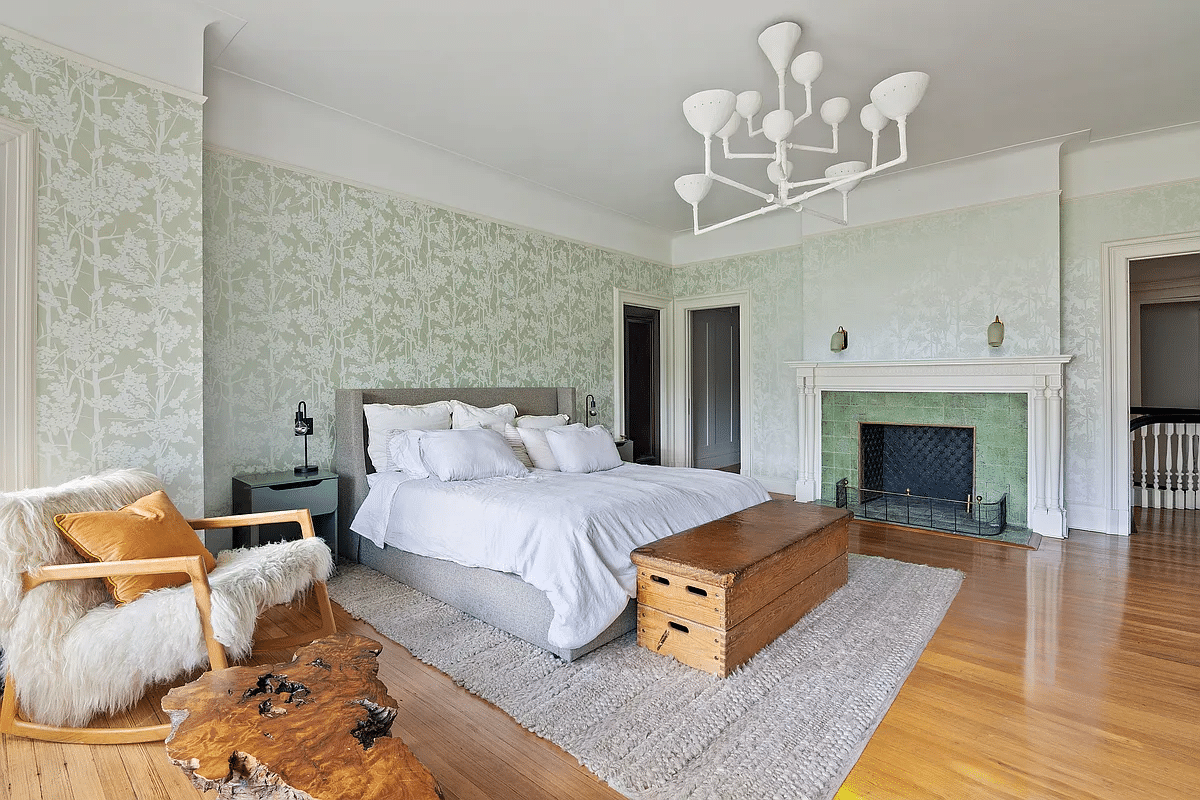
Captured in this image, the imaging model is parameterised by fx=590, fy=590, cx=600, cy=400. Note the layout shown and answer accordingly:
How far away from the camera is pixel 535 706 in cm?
204

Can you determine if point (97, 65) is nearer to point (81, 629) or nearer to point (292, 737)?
point (81, 629)

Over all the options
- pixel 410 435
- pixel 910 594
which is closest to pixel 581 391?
pixel 410 435

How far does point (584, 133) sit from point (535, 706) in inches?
138

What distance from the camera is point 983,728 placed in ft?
6.31

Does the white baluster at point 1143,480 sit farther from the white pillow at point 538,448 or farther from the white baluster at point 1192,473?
the white pillow at point 538,448

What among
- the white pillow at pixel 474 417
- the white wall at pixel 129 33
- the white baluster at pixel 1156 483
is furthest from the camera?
the white baluster at pixel 1156 483

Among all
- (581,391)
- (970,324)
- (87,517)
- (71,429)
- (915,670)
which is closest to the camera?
(87,517)

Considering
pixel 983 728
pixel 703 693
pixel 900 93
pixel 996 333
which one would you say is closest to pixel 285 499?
pixel 703 693

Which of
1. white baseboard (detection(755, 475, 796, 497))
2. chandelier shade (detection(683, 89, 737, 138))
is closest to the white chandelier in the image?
chandelier shade (detection(683, 89, 737, 138))

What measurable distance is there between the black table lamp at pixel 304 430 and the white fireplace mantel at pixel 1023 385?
13.5 feet

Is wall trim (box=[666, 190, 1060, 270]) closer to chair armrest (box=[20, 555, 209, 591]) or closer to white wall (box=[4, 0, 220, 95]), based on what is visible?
white wall (box=[4, 0, 220, 95])

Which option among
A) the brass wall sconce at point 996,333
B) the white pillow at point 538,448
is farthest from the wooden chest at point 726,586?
the brass wall sconce at point 996,333

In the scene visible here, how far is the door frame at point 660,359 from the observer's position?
19.4 ft

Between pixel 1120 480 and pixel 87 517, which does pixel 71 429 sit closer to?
pixel 87 517
